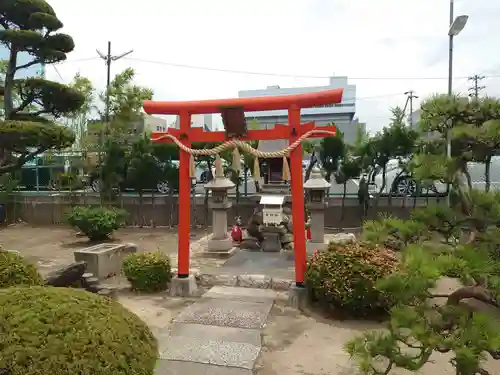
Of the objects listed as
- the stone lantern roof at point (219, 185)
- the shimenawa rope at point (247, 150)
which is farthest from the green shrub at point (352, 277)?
the stone lantern roof at point (219, 185)

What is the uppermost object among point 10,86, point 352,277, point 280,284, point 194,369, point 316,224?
point 10,86

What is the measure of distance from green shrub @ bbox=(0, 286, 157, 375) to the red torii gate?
14.8 ft

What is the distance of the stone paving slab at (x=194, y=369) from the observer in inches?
182

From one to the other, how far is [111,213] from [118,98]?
316 inches

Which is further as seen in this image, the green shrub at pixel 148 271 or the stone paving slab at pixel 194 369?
the green shrub at pixel 148 271

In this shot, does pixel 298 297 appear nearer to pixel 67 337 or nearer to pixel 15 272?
pixel 15 272

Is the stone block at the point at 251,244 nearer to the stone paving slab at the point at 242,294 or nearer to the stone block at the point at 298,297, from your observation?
the stone paving slab at the point at 242,294

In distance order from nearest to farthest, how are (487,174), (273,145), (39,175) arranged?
(487,174) < (273,145) < (39,175)

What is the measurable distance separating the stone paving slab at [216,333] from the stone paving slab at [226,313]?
14 cm

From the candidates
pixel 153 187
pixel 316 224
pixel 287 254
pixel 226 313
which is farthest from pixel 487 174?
pixel 153 187

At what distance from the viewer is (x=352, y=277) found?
638 centimetres

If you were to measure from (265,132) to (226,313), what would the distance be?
3.20 m

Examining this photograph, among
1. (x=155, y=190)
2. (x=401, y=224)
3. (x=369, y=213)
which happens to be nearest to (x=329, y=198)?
(x=369, y=213)

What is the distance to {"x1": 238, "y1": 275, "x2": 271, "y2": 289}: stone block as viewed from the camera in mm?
8156
